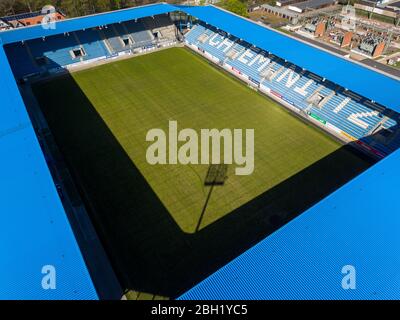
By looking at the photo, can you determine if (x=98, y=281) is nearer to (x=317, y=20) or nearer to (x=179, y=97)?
(x=179, y=97)

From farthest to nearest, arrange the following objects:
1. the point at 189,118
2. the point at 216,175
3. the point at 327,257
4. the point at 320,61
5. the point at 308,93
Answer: the point at 308,93 → the point at 189,118 → the point at 320,61 → the point at 216,175 → the point at 327,257

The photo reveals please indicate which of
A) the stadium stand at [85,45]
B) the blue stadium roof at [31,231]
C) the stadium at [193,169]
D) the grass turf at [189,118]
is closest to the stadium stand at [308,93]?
the stadium at [193,169]

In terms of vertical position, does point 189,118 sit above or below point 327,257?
below

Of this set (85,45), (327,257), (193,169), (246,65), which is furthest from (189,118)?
(85,45)

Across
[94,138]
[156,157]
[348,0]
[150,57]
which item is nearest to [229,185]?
[156,157]

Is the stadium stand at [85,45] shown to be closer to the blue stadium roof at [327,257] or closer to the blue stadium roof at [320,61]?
the blue stadium roof at [320,61]

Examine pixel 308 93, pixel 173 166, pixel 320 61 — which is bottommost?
pixel 173 166

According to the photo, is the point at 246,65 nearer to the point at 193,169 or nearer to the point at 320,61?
the point at 320,61

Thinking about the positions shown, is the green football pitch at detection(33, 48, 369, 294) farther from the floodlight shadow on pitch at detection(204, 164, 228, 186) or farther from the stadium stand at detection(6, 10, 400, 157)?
the stadium stand at detection(6, 10, 400, 157)

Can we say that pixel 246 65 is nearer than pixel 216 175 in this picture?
No
